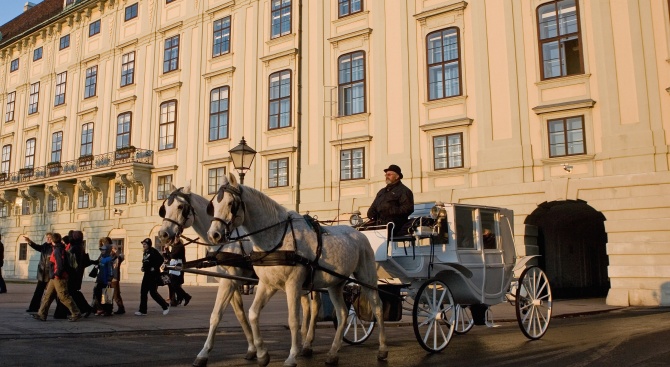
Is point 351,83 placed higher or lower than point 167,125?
higher

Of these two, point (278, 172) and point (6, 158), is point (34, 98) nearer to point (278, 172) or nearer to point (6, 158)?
point (6, 158)

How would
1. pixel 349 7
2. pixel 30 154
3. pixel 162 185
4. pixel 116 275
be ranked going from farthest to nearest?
pixel 30 154
pixel 162 185
pixel 349 7
pixel 116 275

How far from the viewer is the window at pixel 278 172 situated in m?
27.4

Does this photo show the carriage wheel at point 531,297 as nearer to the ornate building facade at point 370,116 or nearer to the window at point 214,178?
the ornate building facade at point 370,116

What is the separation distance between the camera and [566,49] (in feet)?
68.4

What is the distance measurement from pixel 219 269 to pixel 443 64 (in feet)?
55.8

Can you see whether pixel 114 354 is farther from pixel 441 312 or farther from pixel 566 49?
pixel 566 49

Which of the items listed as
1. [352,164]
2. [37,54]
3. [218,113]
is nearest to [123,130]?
[218,113]

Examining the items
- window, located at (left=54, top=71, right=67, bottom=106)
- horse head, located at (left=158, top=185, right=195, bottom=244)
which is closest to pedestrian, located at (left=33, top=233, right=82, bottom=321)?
horse head, located at (left=158, top=185, right=195, bottom=244)

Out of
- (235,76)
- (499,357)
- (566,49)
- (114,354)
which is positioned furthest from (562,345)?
(235,76)

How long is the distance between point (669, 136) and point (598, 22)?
443 centimetres

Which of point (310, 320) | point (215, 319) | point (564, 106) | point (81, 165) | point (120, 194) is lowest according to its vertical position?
point (310, 320)

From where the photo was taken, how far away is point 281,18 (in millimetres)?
28844

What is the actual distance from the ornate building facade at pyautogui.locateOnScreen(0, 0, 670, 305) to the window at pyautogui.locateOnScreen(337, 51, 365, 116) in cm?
8
